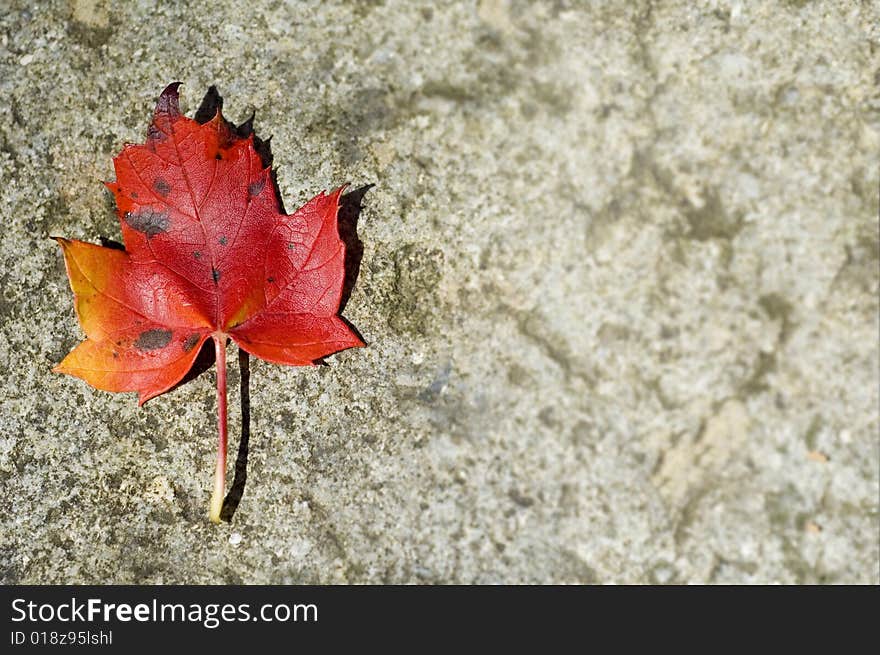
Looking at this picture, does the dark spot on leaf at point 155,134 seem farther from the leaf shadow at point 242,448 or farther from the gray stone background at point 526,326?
the leaf shadow at point 242,448

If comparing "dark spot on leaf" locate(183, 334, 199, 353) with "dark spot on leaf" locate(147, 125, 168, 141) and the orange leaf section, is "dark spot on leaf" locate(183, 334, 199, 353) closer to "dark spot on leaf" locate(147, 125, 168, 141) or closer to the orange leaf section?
the orange leaf section

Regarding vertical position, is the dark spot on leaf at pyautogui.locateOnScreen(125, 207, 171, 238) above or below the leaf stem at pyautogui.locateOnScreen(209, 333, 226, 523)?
above

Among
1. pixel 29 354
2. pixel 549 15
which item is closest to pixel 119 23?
pixel 29 354

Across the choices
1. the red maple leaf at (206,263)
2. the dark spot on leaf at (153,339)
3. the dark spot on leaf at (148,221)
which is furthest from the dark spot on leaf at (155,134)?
the dark spot on leaf at (153,339)

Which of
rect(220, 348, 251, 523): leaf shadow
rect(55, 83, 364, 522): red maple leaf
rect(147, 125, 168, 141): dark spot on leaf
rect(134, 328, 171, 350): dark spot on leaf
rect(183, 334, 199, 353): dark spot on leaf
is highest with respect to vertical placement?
rect(147, 125, 168, 141): dark spot on leaf

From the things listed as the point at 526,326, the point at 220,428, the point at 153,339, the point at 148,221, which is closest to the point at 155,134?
the point at 148,221

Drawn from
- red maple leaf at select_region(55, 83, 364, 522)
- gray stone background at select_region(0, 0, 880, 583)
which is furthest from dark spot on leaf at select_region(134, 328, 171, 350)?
gray stone background at select_region(0, 0, 880, 583)
